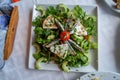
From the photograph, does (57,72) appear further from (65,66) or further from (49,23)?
(49,23)

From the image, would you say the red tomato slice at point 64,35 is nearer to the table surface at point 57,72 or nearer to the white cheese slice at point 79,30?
the white cheese slice at point 79,30

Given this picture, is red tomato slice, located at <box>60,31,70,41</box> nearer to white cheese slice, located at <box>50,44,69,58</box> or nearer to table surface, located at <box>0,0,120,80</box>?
white cheese slice, located at <box>50,44,69,58</box>

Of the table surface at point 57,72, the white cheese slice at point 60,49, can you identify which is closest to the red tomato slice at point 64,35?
the white cheese slice at point 60,49

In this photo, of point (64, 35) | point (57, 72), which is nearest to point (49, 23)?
point (64, 35)

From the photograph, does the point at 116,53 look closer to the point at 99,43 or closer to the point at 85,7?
the point at 99,43

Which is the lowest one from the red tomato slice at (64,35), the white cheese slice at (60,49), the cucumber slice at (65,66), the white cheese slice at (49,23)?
the cucumber slice at (65,66)

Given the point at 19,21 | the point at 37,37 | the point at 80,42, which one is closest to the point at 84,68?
the point at 80,42
